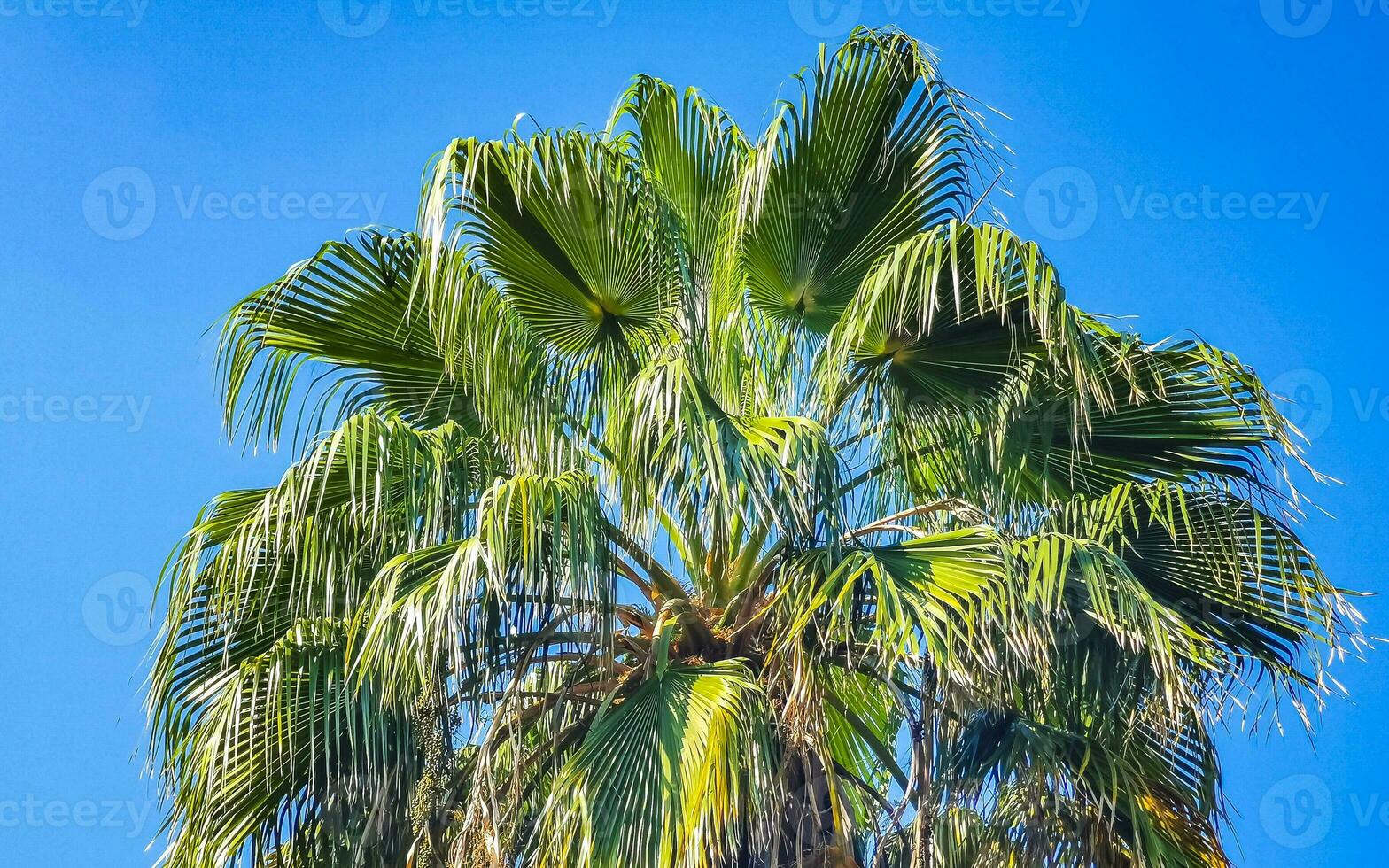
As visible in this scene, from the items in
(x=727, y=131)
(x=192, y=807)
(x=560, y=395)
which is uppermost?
(x=727, y=131)

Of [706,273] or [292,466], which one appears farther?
[706,273]

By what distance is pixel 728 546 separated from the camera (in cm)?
686

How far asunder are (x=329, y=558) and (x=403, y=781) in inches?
35.4

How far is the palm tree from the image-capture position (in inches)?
235

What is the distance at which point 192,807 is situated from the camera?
20.6 ft

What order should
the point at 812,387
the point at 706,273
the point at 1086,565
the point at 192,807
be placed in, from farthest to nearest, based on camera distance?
the point at 706,273 → the point at 812,387 → the point at 192,807 → the point at 1086,565

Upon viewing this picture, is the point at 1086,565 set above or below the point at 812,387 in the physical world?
below

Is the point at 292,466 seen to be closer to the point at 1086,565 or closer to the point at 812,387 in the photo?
the point at 812,387

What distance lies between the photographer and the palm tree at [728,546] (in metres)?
5.96

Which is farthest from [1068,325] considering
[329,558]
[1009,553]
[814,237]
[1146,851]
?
[329,558]

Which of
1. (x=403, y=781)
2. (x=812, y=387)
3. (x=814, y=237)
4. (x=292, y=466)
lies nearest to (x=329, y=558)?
(x=292, y=466)

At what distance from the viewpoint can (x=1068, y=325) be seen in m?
6.38

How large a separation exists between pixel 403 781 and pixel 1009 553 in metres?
2.43

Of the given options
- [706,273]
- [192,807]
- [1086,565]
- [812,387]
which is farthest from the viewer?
[706,273]
